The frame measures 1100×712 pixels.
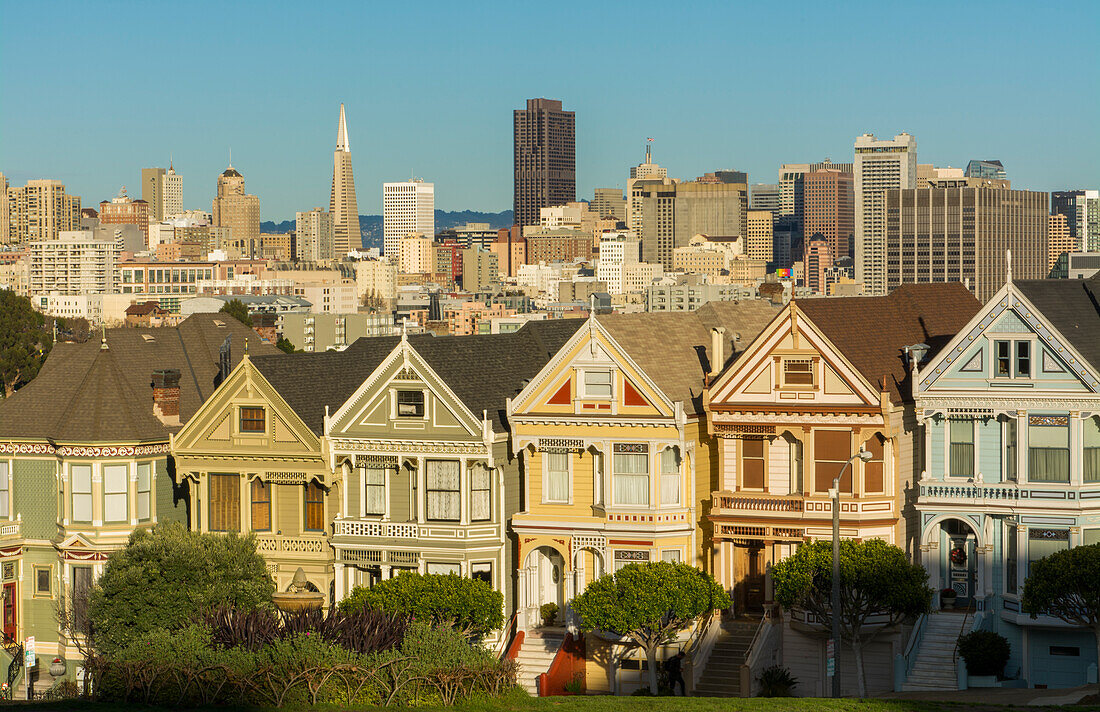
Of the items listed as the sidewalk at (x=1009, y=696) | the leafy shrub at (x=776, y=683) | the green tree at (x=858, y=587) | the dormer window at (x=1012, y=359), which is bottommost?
the leafy shrub at (x=776, y=683)

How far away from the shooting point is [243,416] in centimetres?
5419

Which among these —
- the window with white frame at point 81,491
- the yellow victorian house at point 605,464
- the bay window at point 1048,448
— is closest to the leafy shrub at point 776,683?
the yellow victorian house at point 605,464

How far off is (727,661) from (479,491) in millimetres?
8084

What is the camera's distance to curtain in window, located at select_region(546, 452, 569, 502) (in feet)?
166

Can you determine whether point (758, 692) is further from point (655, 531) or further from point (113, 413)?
point (113, 413)

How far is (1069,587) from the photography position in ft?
143

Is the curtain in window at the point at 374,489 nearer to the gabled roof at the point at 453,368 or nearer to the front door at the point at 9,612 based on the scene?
the gabled roof at the point at 453,368

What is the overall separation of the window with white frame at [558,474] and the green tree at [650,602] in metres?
3.42

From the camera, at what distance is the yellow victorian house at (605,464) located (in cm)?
4928

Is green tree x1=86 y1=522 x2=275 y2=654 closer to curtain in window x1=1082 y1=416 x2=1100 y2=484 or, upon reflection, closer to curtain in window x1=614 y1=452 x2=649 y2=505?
curtain in window x1=614 y1=452 x2=649 y2=505

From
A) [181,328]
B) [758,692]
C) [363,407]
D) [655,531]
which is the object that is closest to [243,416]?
[363,407]

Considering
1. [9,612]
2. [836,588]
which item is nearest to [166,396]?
[9,612]

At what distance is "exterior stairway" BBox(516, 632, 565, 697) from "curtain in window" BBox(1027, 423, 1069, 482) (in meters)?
12.9

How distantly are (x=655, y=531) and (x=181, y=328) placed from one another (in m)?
19.7
